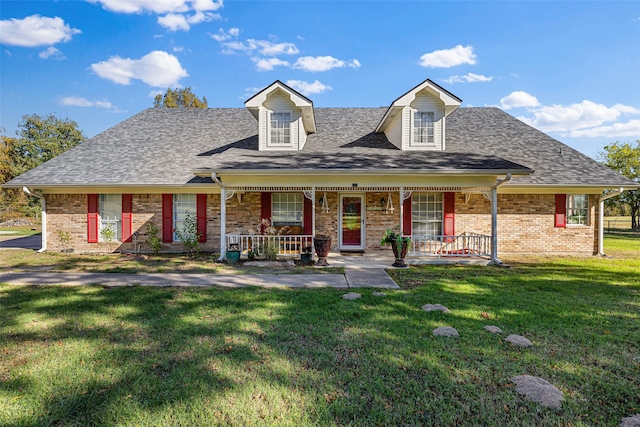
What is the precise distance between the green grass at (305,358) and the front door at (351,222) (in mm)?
5827

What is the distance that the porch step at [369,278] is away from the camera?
684 centimetres

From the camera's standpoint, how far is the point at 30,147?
35750mm

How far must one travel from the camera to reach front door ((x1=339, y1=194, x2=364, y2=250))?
1194 centimetres

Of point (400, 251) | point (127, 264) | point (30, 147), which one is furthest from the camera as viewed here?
point (30, 147)

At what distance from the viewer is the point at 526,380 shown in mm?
3121

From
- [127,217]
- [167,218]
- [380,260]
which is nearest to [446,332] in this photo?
[380,260]

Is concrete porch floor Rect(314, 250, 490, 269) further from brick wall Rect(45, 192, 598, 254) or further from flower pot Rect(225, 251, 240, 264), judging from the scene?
flower pot Rect(225, 251, 240, 264)

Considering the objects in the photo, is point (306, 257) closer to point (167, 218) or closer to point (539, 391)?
point (167, 218)

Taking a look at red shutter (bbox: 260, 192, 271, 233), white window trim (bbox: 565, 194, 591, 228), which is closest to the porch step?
red shutter (bbox: 260, 192, 271, 233)

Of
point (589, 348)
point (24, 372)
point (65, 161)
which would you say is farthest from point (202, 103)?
point (589, 348)

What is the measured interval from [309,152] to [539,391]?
9.54m

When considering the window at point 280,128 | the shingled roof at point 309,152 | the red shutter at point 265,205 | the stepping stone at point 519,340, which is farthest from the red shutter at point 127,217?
the stepping stone at point 519,340

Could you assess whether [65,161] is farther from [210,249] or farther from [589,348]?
[589,348]

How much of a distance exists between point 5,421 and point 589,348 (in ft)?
19.9
